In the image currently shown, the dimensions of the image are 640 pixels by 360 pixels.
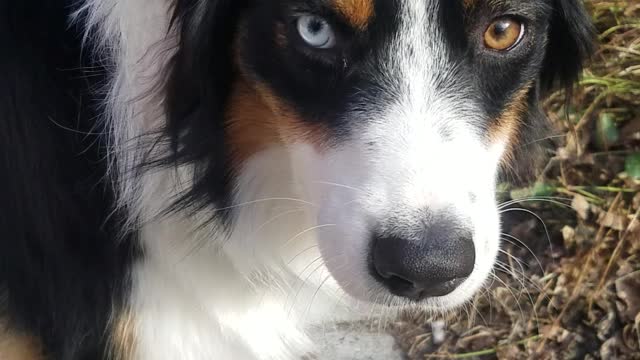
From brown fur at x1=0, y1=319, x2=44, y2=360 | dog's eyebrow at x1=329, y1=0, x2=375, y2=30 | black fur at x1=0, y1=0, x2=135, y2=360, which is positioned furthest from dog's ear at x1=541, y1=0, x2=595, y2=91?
brown fur at x1=0, y1=319, x2=44, y2=360

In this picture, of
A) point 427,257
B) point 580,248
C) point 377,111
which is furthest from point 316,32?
point 580,248

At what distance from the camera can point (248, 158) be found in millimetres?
1619

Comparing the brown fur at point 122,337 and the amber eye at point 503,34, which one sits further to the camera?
the brown fur at point 122,337

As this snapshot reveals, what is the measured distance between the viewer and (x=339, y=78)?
1399 millimetres

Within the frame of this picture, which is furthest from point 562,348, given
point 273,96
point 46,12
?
point 46,12

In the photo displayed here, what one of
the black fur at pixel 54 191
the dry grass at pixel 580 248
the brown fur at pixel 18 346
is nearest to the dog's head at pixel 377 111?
the black fur at pixel 54 191

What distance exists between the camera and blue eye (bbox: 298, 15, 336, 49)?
4.49 feet

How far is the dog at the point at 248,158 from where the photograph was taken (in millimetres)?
1335

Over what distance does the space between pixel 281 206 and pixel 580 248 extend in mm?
1269

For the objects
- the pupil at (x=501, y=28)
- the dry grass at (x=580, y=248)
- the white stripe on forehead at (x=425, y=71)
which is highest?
the pupil at (x=501, y=28)

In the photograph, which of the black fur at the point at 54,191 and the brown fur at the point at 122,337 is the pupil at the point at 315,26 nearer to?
the black fur at the point at 54,191

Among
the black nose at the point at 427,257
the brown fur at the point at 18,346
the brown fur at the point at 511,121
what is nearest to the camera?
the black nose at the point at 427,257

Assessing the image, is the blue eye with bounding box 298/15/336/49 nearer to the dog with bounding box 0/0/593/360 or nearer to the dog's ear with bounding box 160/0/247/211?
the dog with bounding box 0/0/593/360

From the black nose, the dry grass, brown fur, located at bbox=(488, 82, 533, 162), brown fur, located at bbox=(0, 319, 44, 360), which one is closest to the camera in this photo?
the black nose
